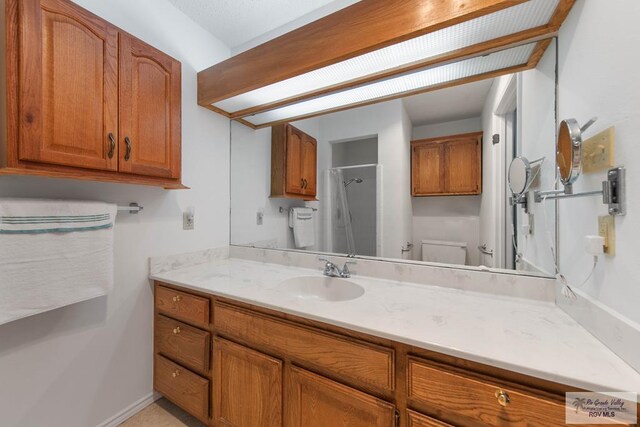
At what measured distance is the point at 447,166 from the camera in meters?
1.34

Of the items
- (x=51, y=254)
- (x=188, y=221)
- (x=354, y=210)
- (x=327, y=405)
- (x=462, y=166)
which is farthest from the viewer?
(x=188, y=221)

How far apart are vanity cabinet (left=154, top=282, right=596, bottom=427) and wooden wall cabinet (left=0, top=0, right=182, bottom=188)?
0.77 meters

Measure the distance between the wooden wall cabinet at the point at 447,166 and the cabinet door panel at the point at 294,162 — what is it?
79 centimetres

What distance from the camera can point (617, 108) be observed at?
2.23 feet

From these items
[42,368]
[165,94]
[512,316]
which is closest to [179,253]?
[42,368]

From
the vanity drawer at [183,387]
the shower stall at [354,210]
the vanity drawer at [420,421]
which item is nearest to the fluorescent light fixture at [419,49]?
the shower stall at [354,210]

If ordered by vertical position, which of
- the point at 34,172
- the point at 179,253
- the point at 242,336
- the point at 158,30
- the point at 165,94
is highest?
the point at 158,30

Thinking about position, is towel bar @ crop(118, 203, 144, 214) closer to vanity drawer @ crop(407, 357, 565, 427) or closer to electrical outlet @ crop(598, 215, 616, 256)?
vanity drawer @ crop(407, 357, 565, 427)

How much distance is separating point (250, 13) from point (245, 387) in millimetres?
2255

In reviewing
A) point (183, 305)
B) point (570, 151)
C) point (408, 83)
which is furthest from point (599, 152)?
point (183, 305)

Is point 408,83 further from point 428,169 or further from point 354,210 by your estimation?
point 354,210

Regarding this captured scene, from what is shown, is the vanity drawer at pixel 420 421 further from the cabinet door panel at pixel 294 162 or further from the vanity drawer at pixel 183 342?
the cabinet door panel at pixel 294 162

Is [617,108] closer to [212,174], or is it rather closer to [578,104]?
[578,104]

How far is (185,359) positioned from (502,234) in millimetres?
1795
